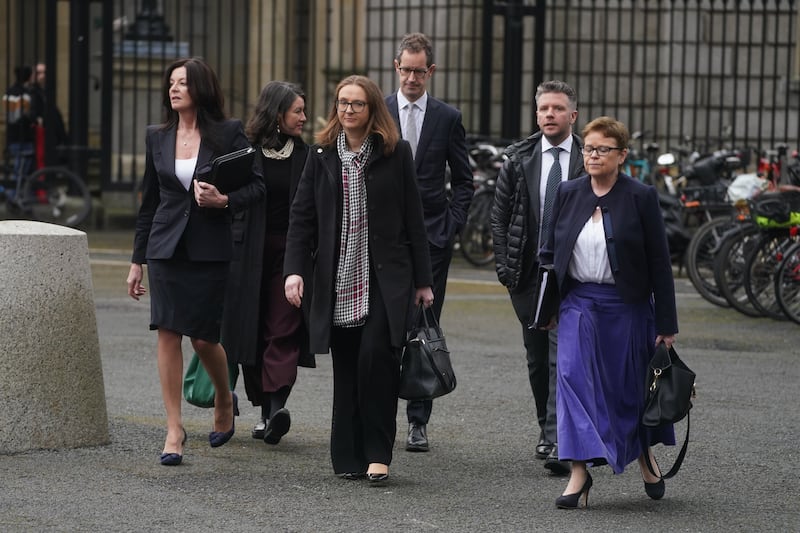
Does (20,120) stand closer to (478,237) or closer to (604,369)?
(478,237)

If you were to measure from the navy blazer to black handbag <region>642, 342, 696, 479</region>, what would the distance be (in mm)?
158

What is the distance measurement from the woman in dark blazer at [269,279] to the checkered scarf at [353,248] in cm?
88

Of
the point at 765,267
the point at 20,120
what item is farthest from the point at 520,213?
the point at 20,120

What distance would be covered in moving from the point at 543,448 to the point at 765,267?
18.3 ft

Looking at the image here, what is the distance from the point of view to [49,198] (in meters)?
19.0

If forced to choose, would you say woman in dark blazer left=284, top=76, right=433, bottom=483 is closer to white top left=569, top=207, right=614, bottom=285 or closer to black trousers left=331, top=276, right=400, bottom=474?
black trousers left=331, top=276, right=400, bottom=474

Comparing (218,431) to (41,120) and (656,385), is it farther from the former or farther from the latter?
(41,120)

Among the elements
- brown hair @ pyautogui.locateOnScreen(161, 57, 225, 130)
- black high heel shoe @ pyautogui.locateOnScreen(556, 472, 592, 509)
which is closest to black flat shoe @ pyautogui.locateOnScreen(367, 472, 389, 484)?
black high heel shoe @ pyautogui.locateOnScreen(556, 472, 592, 509)

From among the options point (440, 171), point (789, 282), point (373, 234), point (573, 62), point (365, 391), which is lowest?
point (789, 282)

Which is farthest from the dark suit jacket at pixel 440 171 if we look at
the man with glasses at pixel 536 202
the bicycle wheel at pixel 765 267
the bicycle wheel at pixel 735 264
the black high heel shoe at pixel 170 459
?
the bicycle wheel at pixel 735 264

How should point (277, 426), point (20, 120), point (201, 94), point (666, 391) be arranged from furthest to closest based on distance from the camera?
point (20, 120)
point (277, 426)
point (201, 94)
point (666, 391)

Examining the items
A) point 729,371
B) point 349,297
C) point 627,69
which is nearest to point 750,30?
point 627,69

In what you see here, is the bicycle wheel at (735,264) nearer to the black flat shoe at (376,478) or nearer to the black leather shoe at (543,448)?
the black leather shoe at (543,448)

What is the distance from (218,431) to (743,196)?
7.43 meters
